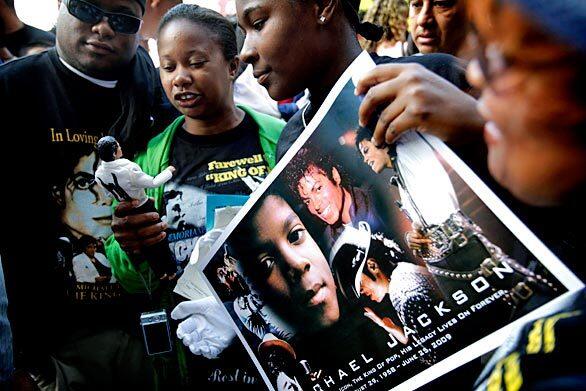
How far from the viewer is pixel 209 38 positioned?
2.42 m

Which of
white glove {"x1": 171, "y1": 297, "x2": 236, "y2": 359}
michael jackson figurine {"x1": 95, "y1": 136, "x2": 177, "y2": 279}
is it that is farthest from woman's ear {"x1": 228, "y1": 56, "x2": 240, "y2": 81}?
white glove {"x1": 171, "y1": 297, "x2": 236, "y2": 359}

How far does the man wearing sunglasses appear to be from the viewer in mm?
2258

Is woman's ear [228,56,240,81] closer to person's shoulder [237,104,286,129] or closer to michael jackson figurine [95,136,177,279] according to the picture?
person's shoulder [237,104,286,129]

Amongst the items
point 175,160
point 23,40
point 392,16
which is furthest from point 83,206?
point 392,16

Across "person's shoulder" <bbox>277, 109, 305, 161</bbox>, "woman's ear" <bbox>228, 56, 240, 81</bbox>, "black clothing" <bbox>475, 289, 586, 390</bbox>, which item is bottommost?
"woman's ear" <bbox>228, 56, 240, 81</bbox>

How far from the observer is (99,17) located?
243 cm

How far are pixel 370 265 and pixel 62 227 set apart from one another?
57.8 inches

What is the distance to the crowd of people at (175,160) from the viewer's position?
1144 mm

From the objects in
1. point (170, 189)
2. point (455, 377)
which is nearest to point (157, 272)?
point (170, 189)

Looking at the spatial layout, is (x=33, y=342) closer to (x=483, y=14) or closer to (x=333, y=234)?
(x=333, y=234)

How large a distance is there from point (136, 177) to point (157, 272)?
1.14 feet

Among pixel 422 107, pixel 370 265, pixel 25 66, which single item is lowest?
pixel 25 66

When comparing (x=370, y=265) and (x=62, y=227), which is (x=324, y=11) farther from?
(x=62, y=227)

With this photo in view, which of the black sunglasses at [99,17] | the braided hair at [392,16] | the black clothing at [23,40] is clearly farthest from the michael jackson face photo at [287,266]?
the black clothing at [23,40]
